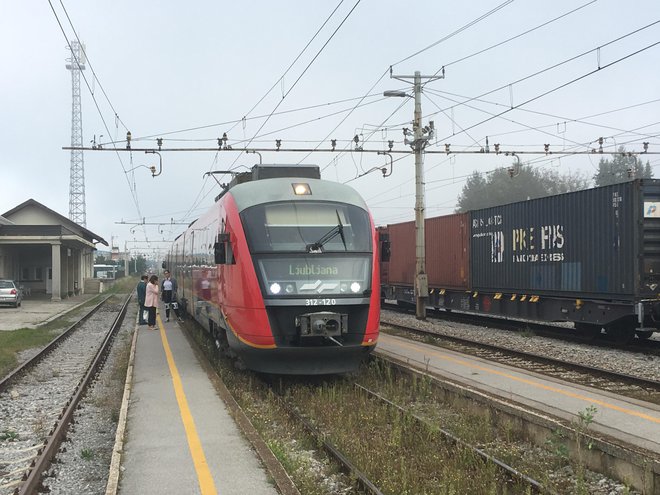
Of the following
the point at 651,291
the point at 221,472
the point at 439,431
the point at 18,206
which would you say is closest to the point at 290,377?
the point at 439,431

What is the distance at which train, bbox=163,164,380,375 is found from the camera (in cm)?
839

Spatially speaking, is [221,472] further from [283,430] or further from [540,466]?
[540,466]

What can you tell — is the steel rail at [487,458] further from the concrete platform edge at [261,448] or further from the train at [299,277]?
the concrete platform edge at [261,448]

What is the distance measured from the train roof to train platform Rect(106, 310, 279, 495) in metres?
2.93

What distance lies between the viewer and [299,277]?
8562 mm

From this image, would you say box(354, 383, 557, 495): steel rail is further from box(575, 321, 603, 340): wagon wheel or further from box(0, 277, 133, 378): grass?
box(575, 321, 603, 340): wagon wheel

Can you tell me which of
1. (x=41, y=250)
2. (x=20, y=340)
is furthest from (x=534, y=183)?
(x=20, y=340)

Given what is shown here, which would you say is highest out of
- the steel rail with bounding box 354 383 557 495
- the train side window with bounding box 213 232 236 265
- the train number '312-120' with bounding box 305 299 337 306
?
the train side window with bounding box 213 232 236 265

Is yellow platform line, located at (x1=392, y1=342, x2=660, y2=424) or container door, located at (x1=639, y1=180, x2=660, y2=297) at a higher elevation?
container door, located at (x1=639, y1=180, x2=660, y2=297)

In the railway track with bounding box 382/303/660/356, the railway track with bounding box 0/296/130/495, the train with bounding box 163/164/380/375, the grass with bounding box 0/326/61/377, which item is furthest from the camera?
the railway track with bounding box 382/303/660/356

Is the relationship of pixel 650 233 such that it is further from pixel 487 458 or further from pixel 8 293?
pixel 8 293

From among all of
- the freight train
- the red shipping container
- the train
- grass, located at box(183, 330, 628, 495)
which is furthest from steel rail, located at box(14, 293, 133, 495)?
the red shipping container

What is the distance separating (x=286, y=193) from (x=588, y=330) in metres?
10.1

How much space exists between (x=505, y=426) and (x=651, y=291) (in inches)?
303
